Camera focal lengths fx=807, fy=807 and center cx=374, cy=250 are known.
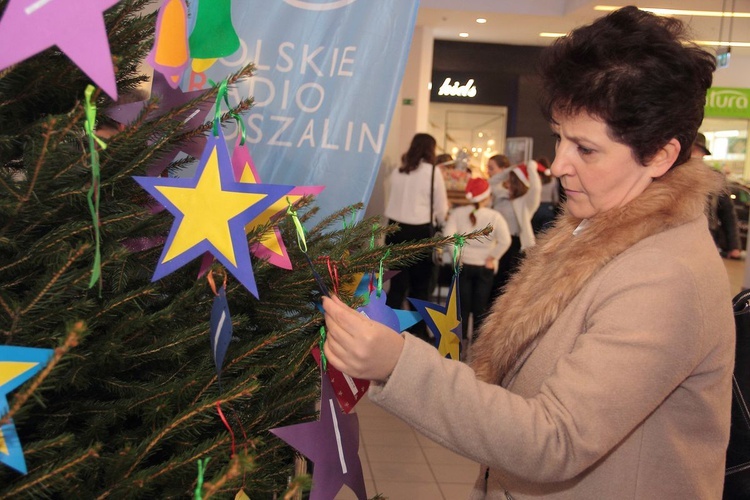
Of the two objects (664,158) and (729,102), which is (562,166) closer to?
(664,158)

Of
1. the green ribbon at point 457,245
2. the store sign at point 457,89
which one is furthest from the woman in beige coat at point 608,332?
the store sign at point 457,89

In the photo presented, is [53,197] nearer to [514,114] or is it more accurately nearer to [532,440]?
[532,440]

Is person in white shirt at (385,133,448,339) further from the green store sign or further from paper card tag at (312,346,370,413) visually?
the green store sign

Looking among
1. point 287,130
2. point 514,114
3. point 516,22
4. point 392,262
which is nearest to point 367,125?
point 287,130

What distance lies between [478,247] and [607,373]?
17.6 ft

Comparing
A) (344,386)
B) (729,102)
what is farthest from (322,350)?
(729,102)

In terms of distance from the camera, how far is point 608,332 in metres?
1.15

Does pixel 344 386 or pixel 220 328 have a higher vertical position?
pixel 220 328

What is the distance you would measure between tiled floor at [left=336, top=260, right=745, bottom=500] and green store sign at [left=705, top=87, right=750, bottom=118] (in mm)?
12615

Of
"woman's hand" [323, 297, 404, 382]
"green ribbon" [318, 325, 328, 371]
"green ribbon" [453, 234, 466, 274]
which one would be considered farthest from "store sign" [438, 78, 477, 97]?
"woman's hand" [323, 297, 404, 382]

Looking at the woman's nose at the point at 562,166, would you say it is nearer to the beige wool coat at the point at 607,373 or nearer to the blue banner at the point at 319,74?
the beige wool coat at the point at 607,373

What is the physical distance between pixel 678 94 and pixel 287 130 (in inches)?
40.3

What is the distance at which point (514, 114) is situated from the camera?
1500 cm

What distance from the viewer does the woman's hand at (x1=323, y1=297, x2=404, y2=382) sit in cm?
110
